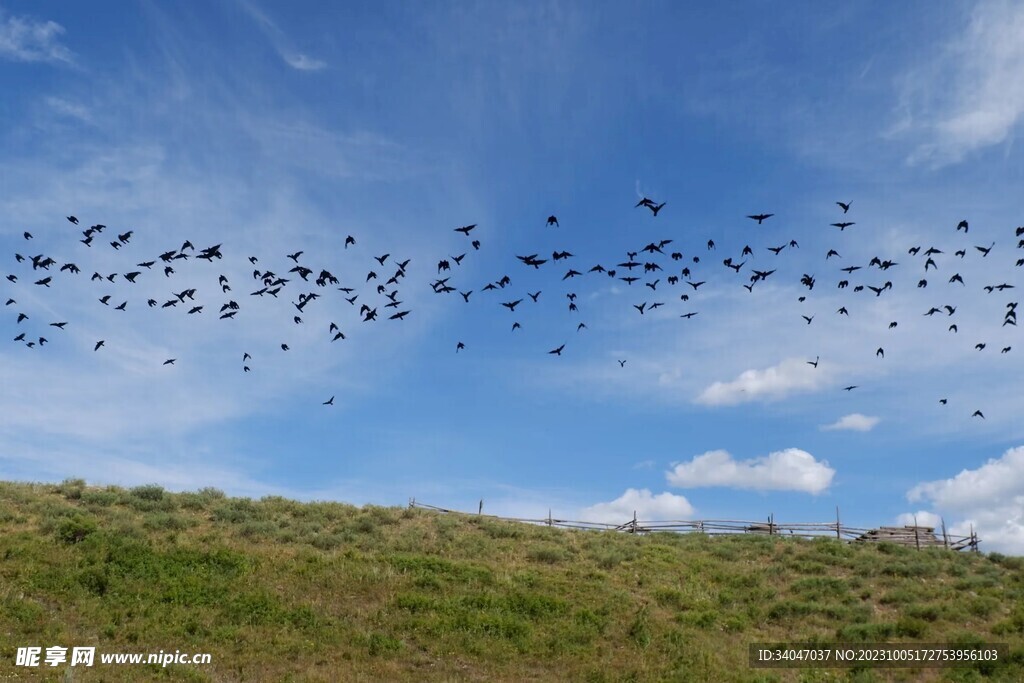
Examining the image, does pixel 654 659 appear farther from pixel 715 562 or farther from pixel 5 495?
pixel 5 495

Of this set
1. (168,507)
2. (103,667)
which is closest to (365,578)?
(103,667)

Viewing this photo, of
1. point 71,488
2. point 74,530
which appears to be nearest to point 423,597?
point 74,530

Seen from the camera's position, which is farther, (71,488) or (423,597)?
(71,488)

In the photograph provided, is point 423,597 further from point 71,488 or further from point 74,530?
point 71,488

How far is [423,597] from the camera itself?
2558cm

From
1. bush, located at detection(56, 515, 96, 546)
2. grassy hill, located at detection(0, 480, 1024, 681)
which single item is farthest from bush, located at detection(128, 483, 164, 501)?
bush, located at detection(56, 515, 96, 546)

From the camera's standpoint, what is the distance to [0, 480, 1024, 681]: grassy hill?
2139 cm

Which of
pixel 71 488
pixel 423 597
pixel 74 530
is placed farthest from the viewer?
pixel 71 488

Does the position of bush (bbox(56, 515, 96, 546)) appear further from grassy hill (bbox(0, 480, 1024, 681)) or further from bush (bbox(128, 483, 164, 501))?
bush (bbox(128, 483, 164, 501))

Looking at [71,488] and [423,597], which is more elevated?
[71,488]

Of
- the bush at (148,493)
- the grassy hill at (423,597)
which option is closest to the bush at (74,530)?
the grassy hill at (423,597)

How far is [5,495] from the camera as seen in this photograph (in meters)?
33.1

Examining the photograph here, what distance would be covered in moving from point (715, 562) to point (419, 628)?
17019 mm

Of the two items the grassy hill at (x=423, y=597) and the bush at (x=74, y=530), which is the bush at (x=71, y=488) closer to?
the grassy hill at (x=423, y=597)
